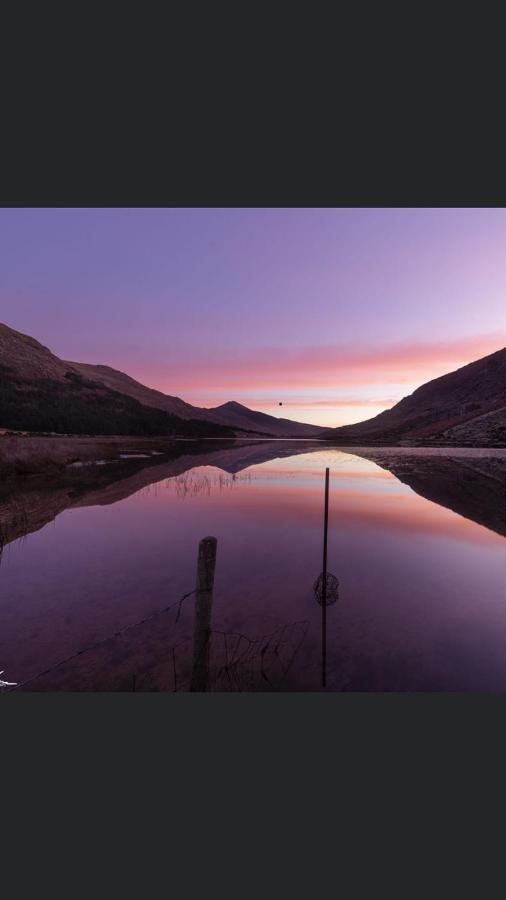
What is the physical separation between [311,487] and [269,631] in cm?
2285

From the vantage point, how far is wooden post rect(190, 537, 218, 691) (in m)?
6.31

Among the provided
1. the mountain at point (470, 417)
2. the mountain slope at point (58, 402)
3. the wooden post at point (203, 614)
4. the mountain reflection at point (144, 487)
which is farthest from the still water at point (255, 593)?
the mountain slope at point (58, 402)

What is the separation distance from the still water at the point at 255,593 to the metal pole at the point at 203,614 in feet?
2.12

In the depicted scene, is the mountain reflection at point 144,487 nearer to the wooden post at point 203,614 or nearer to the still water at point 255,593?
the still water at point 255,593

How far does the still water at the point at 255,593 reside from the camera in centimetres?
762

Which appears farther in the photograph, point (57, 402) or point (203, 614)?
point (57, 402)

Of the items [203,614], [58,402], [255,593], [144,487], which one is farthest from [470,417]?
[58,402]

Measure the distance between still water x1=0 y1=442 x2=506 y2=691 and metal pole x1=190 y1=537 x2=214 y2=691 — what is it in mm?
645

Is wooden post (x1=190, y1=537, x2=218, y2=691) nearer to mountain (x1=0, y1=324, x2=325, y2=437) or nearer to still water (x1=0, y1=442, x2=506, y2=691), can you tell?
still water (x1=0, y1=442, x2=506, y2=691)

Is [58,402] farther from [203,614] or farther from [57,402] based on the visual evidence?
[203,614]

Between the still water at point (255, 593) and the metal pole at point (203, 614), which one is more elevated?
the metal pole at point (203, 614)

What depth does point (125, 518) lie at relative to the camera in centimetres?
2050

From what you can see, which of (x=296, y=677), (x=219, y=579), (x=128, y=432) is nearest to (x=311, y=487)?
(x=219, y=579)

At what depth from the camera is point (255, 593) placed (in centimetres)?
1162
